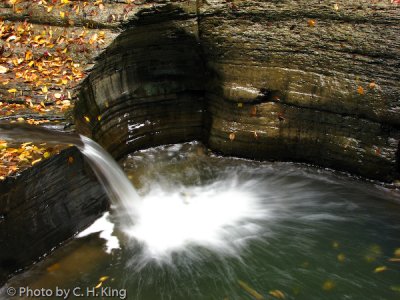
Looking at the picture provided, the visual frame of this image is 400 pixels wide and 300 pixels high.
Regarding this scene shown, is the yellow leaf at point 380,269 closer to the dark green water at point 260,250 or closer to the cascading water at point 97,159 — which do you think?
the dark green water at point 260,250

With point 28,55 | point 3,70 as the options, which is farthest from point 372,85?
point 3,70

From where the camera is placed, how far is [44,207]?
4.47m

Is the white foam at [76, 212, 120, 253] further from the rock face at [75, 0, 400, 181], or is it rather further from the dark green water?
the rock face at [75, 0, 400, 181]

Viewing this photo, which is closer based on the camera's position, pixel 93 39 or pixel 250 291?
pixel 250 291

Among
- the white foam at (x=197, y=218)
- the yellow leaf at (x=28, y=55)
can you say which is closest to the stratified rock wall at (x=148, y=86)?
the yellow leaf at (x=28, y=55)

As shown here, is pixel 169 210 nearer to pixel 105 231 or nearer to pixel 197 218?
pixel 197 218

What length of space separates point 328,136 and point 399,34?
1.66 m

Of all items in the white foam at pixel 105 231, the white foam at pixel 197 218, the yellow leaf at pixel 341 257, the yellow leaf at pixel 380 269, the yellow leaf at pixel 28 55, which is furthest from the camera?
the yellow leaf at pixel 28 55

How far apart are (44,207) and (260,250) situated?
2.50 metres

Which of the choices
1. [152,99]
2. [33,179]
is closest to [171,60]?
[152,99]

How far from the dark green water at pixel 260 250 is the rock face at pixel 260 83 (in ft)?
1.86

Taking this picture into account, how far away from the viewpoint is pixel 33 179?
431cm

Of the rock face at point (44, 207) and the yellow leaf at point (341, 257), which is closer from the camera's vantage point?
the rock face at point (44, 207)

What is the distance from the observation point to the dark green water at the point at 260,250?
4.30 meters
